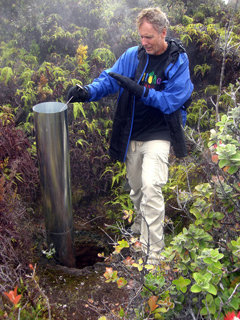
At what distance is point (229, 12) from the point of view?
30.6ft

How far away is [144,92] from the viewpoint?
10.9 feet

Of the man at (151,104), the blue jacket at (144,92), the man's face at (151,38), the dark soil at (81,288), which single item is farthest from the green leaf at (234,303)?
the man's face at (151,38)

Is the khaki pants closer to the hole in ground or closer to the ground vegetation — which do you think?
the ground vegetation

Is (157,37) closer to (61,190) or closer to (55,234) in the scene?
(61,190)

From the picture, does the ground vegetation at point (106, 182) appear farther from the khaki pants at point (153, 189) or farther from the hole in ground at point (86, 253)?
the khaki pants at point (153, 189)

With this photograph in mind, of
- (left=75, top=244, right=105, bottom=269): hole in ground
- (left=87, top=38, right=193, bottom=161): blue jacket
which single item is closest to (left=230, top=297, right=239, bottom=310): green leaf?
(left=87, top=38, right=193, bottom=161): blue jacket

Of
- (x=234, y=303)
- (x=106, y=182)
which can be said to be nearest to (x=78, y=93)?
(x=106, y=182)

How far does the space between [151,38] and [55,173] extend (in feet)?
6.26

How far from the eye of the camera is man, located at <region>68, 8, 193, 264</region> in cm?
339

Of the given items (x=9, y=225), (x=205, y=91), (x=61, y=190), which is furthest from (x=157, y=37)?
(x=205, y=91)

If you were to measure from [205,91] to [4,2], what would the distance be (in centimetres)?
636

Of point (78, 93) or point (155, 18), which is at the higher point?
point (155, 18)

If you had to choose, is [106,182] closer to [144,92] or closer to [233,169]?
[144,92]

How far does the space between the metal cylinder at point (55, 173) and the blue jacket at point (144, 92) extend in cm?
71
